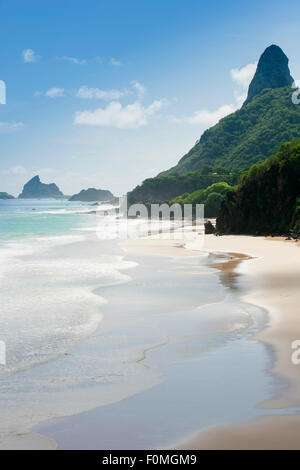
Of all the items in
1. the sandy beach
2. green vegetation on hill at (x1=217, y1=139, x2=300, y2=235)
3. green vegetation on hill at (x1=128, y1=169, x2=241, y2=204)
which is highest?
green vegetation on hill at (x1=128, y1=169, x2=241, y2=204)

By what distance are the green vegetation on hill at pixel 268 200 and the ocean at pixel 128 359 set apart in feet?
88.4

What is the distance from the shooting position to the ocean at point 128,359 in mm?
7375

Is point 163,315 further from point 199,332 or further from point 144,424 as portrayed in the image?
point 144,424

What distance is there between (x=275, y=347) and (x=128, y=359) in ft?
11.7

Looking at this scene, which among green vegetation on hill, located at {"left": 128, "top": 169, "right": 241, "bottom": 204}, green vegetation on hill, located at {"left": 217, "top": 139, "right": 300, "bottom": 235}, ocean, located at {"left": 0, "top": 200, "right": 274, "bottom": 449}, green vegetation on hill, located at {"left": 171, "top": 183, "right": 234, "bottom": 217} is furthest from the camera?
green vegetation on hill, located at {"left": 128, "top": 169, "right": 241, "bottom": 204}

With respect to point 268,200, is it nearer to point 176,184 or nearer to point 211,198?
point 211,198

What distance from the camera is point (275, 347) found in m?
11.1

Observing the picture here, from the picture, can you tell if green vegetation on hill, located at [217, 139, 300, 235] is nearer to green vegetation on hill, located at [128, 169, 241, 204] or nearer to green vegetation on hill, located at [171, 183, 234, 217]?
green vegetation on hill, located at [171, 183, 234, 217]

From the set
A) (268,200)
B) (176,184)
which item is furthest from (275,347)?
(176,184)

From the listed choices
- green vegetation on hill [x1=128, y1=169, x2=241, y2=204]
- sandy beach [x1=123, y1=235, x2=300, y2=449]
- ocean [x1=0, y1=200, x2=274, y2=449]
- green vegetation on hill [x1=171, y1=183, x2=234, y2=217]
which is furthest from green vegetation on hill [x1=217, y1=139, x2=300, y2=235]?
green vegetation on hill [x1=128, y1=169, x2=241, y2=204]

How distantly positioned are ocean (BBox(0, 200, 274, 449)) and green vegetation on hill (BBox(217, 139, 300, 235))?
88.4 feet

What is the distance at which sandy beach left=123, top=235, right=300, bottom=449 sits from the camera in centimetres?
658

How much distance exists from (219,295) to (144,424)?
1152 cm
